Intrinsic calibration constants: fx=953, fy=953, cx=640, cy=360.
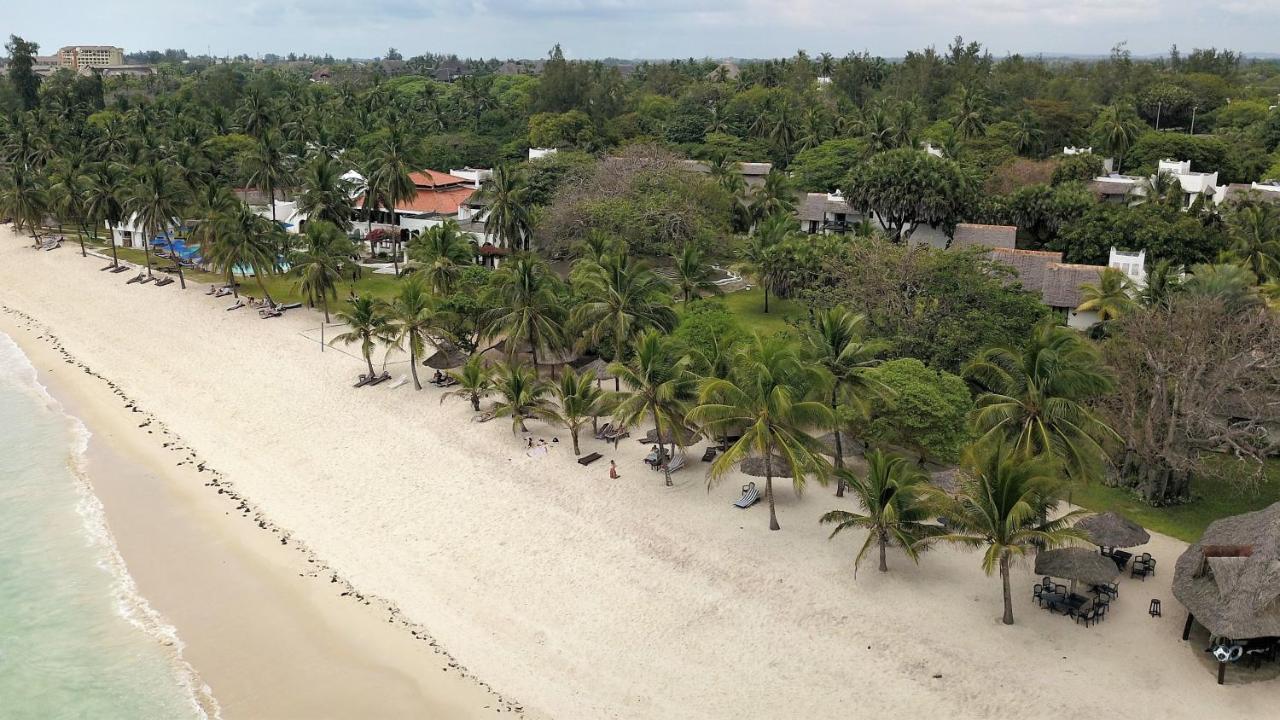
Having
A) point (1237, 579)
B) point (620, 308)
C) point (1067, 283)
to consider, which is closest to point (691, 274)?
point (620, 308)

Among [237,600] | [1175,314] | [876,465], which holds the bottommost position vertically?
[237,600]

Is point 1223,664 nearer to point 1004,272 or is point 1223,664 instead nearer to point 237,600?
point 1004,272

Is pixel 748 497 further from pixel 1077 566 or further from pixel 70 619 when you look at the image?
pixel 70 619

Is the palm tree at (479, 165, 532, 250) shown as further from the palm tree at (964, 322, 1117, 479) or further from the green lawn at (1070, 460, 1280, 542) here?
the green lawn at (1070, 460, 1280, 542)

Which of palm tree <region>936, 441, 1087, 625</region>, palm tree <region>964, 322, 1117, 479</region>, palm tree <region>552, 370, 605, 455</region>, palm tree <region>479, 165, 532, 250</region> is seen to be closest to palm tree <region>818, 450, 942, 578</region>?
palm tree <region>936, 441, 1087, 625</region>

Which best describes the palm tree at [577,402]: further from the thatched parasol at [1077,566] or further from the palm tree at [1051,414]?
the thatched parasol at [1077,566]

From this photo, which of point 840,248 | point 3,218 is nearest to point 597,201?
point 840,248
